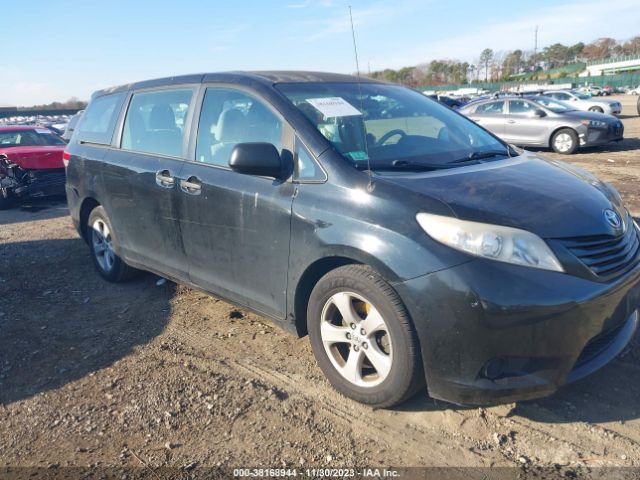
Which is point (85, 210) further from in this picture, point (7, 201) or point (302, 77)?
point (7, 201)

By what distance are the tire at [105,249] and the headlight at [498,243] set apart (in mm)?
3331

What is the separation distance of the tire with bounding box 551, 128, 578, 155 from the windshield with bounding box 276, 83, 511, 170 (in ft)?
34.8

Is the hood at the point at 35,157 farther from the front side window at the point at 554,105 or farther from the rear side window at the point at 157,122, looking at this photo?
the front side window at the point at 554,105

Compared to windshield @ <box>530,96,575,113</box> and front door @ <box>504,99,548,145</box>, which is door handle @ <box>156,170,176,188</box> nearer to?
front door @ <box>504,99,548,145</box>

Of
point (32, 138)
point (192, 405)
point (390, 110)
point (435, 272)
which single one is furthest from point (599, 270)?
point (32, 138)

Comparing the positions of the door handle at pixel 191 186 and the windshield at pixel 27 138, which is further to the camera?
the windshield at pixel 27 138

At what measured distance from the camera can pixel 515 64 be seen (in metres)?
115

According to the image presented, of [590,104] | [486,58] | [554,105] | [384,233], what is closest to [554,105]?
[554,105]

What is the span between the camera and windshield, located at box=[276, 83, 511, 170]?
321cm

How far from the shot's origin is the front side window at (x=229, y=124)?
3387 mm

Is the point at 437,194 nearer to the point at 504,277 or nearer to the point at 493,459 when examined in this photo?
the point at 504,277

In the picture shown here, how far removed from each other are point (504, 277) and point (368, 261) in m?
0.67

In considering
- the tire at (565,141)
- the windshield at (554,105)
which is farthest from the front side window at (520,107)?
the tire at (565,141)

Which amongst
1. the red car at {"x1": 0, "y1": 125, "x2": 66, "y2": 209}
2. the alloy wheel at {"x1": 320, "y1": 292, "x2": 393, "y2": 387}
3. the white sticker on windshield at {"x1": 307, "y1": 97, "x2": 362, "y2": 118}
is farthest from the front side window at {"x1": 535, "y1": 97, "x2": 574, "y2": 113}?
the alloy wheel at {"x1": 320, "y1": 292, "x2": 393, "y2": 387}
